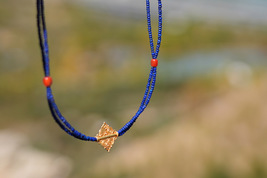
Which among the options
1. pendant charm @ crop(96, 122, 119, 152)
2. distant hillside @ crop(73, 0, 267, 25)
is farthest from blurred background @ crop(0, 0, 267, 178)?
pendant charm @ crop(96, 122, 119, 152)

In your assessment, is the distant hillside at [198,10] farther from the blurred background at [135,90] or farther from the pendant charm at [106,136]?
the pendant charm at [106,136]

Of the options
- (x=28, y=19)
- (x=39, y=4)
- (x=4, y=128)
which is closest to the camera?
(x=39, y=4)

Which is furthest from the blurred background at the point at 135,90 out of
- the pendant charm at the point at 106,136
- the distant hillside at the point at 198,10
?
the pendant charm at the point at 106,136

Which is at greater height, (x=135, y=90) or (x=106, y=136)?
(x=106, y=136)

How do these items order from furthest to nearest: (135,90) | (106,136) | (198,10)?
(198,10) < (135,90) < (106,136)

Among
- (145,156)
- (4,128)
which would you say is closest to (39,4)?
(145,156)

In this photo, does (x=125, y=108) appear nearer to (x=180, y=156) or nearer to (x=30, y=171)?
(x=180, y=156)

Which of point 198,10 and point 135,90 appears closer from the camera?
point 135,90

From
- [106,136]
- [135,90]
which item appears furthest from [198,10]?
[106,136]

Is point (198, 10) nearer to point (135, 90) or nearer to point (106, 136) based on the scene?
point (135, 90)
